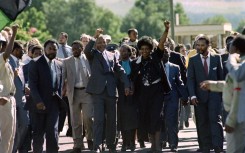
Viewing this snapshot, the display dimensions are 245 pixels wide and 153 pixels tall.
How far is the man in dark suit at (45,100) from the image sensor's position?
16609 millimetres

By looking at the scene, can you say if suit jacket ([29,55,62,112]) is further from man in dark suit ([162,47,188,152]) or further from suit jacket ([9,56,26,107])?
man in dark suit ([162,47,188,152])

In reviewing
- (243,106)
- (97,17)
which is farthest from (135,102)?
(97,17)

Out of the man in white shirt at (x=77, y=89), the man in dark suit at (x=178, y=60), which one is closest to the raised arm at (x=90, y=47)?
the man in white shirt at (x=77, y=89)

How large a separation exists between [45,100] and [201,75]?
2.79 m

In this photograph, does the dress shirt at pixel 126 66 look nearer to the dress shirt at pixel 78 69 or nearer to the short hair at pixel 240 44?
the dress shirt at pixel 78 69

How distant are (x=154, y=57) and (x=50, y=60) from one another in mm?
1684

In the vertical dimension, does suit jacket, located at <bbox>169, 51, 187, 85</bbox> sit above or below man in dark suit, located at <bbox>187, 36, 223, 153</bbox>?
above

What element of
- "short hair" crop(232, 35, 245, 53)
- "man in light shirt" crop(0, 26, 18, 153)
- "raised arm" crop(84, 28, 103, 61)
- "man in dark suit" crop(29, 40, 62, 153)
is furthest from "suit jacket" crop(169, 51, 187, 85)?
"short hair" crop(232, 35, 245, 53)

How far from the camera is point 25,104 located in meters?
16.8

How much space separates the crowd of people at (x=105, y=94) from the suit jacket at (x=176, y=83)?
2cm

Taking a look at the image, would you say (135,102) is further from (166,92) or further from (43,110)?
(43,110)

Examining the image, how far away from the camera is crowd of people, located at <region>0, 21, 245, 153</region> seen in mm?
16609

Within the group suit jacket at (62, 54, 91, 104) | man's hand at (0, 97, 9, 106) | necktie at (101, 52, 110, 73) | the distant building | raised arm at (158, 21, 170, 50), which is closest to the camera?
man's hand at (0, 97, 9, 106)

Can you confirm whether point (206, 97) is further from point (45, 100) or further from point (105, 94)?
point (45, 100)
